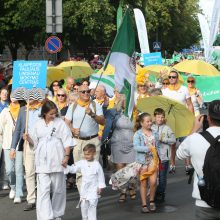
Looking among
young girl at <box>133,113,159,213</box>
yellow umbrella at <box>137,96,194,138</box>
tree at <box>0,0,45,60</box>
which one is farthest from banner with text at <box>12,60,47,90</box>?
tree at <box>0,0,45,60</box>

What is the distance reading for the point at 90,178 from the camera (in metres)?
7.15

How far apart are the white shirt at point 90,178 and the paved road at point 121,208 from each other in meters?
0.86

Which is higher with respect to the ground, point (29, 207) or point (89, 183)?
point (89, 183)

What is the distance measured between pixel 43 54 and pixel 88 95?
4811 centimetres

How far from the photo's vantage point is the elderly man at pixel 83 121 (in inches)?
328

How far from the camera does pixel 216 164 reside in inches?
176

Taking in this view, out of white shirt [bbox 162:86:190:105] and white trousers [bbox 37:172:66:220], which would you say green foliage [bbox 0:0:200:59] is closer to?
white shirt [bbox 162:86:190:105]

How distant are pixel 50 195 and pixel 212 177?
3299 millimetres

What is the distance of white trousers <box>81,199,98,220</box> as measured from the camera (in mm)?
7023

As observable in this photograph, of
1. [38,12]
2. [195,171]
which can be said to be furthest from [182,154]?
[38,12]

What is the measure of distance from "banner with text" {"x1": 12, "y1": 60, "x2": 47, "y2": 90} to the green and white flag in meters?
1.26

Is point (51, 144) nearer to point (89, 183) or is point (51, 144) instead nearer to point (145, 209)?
point (89, 183)

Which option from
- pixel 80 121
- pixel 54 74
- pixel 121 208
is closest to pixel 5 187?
pixel 80 121

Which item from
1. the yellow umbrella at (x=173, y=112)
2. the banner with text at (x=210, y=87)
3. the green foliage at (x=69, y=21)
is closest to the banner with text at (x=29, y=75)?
the yellow umbrella at (x=173, y=112)
